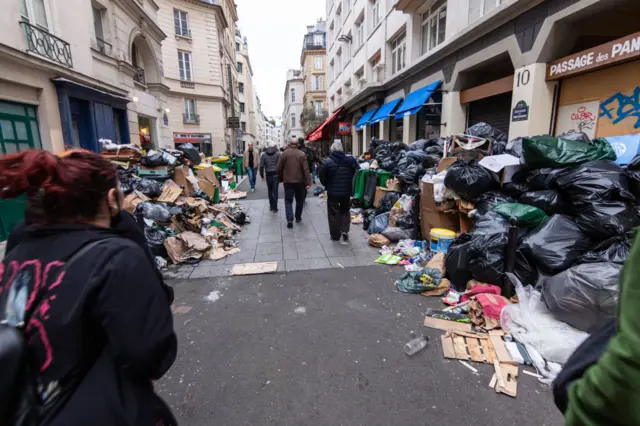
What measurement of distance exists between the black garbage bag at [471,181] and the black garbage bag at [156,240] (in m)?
4.58

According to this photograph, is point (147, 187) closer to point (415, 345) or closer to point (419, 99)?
point (415, 345)

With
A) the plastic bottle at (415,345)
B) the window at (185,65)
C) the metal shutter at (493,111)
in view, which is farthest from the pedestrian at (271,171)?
the window at (185,65)

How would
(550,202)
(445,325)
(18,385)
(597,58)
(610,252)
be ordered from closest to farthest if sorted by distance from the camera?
(18,385) < (610,252) < (445,325) < (550,202) < (597,58)

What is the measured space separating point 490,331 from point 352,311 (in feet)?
4.53

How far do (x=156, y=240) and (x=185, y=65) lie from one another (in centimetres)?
2566

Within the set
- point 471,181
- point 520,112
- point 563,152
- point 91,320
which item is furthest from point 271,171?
point 91,320

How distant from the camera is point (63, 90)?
27.2 ft

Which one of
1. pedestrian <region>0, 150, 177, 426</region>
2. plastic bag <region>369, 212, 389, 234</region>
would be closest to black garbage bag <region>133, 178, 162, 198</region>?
plastic bag <region>369, 212, 389, 234</region>

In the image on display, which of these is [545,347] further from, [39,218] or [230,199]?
[230,199]

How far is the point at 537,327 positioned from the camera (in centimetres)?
300

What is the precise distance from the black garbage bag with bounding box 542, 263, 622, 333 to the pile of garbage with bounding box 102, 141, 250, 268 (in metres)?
4.62

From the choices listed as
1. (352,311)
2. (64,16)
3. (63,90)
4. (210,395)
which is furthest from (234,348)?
(64,16)

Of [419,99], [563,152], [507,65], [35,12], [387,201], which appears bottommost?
[387,201]

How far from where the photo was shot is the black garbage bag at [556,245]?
331 cm
